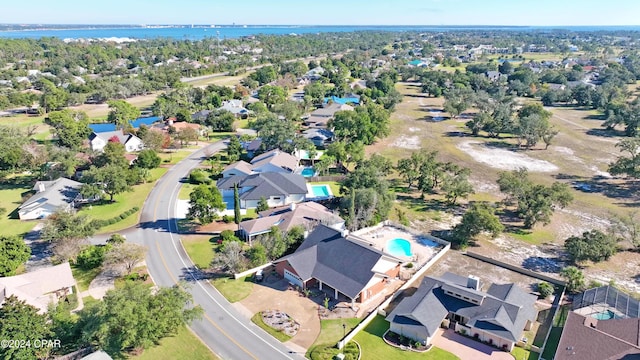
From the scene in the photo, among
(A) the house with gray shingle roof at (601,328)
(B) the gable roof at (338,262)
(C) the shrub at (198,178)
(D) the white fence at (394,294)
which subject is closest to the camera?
(A) the house with gray shingle roof at (601,328)

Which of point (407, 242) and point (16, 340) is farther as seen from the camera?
point (407, 242)

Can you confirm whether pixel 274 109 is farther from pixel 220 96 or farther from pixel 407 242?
pixel 407 242

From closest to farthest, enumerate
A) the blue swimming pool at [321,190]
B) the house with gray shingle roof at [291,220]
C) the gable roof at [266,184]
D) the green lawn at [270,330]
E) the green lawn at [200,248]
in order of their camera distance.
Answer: the green lawn at [270,330] < the green lawn at [200,248] < the house with gray shingle roof at [291,220] < the gable roof at [266,184] < the blue swimming pool at [321,190]

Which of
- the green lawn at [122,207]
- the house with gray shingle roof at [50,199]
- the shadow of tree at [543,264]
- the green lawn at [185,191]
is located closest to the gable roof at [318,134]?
the green lawn at [185,191]

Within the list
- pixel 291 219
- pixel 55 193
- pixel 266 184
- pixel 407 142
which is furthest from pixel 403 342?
pixel 407 142

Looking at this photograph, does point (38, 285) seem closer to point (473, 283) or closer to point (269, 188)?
point (269, 188)

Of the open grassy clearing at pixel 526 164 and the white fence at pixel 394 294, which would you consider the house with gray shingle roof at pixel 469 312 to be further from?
the open grassy clearing at pixel 526 164

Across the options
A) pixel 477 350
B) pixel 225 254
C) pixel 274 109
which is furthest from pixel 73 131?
pixel 477 350

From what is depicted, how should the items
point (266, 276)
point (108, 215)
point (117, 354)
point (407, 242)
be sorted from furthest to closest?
point (108, 215)
point (407, 242)
point (266, 276)
point (117, 354)

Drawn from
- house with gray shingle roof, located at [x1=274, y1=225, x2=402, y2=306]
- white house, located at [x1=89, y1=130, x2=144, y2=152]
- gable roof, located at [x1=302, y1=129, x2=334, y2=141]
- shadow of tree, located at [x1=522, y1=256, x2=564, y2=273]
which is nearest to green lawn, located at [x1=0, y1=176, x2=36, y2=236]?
white house, located at [x1=89, y1=130, x2=144, y2=152]
